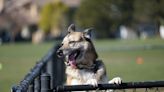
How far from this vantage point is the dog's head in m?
7.99

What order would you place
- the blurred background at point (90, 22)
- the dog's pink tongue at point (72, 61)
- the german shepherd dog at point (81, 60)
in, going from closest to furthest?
the german shepherd dog at point (81, 60)
the dog's pink tongue at point (72, 61)
the blurred background at point (90, 22)

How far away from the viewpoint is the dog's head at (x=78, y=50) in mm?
7988

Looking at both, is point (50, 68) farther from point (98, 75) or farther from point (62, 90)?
point (62, 90)

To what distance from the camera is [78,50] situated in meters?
8.12

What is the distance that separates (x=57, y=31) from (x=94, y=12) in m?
13.0

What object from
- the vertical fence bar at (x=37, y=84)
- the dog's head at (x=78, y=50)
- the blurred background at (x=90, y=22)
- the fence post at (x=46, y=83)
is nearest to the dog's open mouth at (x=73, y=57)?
the dog's head at (x=78, y=50)

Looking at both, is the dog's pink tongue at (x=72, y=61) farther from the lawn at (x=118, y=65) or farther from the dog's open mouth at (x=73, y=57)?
the lawn at (x=118, y=65)

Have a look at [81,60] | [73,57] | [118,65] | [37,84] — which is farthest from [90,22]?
[37,84]

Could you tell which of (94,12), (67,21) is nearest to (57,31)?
(67,21)

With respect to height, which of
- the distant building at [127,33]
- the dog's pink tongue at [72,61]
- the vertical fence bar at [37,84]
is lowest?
the vertical fence bar at [37,84]

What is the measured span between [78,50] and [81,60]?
0.15m

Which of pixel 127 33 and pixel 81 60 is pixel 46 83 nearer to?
pixel 81 60

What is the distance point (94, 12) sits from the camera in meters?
90.2

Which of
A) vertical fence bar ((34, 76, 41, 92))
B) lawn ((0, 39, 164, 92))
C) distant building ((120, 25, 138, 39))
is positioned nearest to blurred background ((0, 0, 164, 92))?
distant building ((120, 25, 138, 39))
